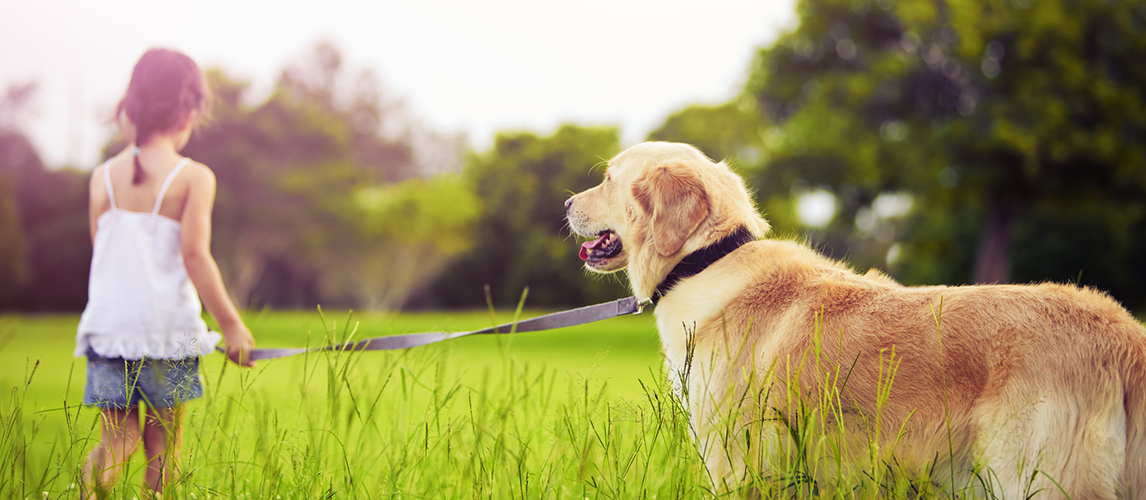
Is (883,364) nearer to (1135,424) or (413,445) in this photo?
(1135,424)

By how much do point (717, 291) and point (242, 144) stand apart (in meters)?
28.1

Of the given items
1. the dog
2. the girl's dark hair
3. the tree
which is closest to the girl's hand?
the girl's dark hair

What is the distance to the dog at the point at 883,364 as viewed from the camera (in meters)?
2.18

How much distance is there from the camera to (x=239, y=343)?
3.19 meters

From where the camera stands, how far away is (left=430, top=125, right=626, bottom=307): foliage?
33.7m

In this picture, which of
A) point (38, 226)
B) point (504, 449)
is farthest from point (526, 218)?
point (504, 449)

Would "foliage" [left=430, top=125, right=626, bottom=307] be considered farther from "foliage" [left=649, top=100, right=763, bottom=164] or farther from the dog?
the dog

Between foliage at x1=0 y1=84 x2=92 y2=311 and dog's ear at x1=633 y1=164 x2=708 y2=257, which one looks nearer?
dog's ear at x1=633 y1=164 x2=708 y2=257

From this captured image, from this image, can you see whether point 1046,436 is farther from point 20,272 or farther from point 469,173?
point 469,173

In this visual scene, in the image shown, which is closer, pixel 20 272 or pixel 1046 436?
pixel 1046 436

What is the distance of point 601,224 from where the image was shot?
3238 millimetres

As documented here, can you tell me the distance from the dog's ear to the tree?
597 inches

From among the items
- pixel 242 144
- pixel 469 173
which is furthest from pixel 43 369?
pixel 469 173

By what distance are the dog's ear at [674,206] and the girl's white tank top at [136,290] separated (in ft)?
6.63
